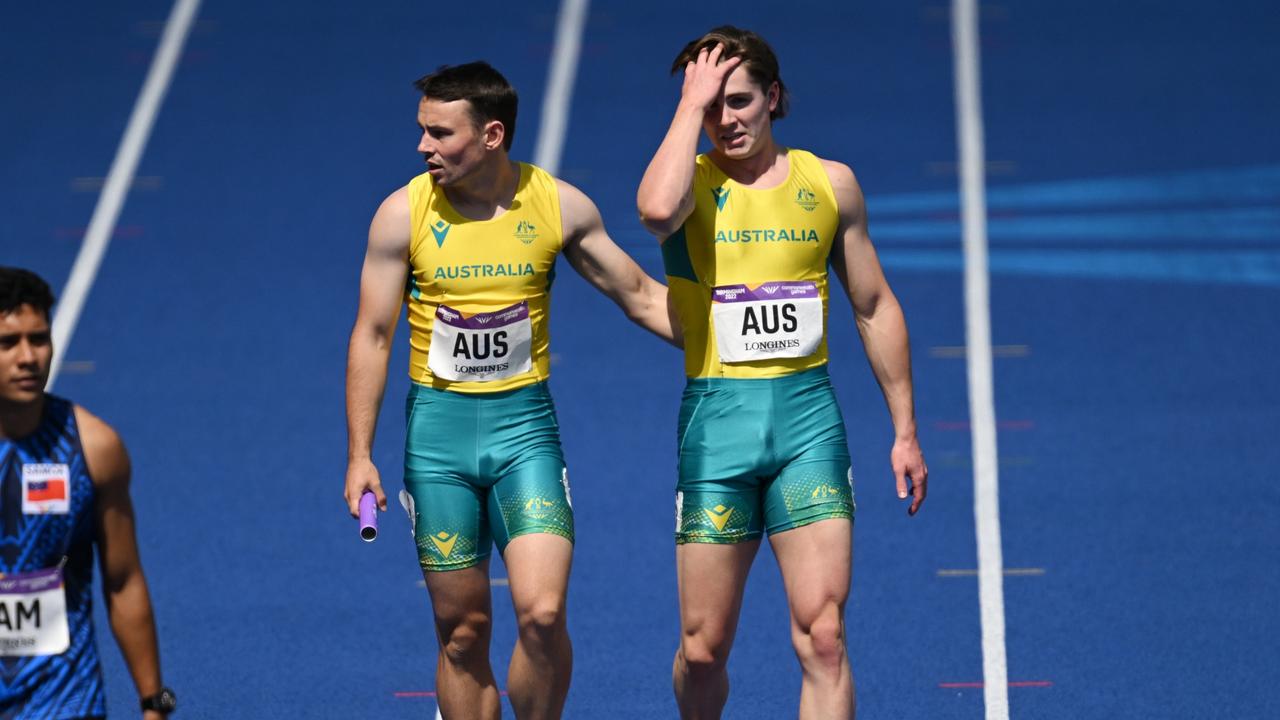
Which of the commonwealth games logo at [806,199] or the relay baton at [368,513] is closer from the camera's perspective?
the relay baton at [368,513]

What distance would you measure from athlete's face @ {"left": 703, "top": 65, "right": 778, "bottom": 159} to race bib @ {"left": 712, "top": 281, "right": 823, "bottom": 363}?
380 millimetres

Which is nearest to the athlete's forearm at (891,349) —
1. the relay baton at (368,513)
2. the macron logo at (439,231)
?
the macron logo at (439,231)

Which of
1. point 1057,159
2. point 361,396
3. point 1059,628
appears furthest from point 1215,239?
point 361,396

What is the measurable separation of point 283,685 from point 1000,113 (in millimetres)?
6332

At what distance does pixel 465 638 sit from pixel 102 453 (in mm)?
1510

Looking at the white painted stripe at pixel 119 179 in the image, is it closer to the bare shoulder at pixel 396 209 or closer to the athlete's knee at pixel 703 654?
the bare shoulder at pixel 396 209

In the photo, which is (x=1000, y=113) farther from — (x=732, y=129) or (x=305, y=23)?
(x=732, y=129)

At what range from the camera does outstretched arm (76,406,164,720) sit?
159 inches

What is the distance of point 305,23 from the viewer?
1278 cm

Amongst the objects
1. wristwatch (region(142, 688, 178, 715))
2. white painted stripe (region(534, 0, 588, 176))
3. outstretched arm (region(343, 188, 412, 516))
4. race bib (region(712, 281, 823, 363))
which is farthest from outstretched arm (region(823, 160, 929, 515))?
white painted stripe (region(534, 0, 588, 176))

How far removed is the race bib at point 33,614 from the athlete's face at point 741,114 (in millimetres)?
2117

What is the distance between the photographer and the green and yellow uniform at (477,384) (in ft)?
17.0

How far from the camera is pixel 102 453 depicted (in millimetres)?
4027

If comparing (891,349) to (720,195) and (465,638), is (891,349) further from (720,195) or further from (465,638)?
(465,638)
